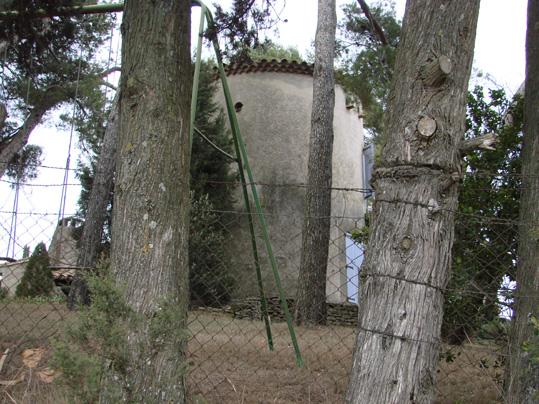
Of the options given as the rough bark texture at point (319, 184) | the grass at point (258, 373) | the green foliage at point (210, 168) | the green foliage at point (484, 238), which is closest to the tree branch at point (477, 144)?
the green foliage at point (484, 238)

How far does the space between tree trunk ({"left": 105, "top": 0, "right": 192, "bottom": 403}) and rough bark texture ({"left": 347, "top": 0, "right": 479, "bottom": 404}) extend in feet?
2.99

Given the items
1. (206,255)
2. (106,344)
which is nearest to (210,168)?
(206,255)

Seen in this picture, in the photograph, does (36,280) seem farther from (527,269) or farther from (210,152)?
(527,269)

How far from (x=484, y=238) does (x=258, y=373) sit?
6.44 ft

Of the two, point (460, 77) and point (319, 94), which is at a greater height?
point (319, 94)

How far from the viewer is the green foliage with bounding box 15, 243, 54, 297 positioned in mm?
9609

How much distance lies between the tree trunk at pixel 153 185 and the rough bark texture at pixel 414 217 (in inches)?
35.9

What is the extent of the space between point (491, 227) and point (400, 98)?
2.05 meters

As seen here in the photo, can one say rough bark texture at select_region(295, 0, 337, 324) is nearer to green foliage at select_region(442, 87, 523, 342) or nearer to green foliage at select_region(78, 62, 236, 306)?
green foliage at select_region(78, 62, 236, 306)

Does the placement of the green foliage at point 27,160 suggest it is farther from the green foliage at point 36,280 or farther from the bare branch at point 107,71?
the green foliage at point 36,280

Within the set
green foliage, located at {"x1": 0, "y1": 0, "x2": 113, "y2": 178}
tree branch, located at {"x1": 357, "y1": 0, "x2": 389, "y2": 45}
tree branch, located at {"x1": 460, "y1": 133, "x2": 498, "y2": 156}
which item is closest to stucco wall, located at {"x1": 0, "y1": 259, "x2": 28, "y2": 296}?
green foliage, located at {"x1": 0, "y1": 0, "x2": 113, "y2": 178}

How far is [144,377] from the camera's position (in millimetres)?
2855

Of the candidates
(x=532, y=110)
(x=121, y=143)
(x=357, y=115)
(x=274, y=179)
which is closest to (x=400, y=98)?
(x=121, y=143)

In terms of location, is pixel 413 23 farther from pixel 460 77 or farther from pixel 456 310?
pixel 456 310
